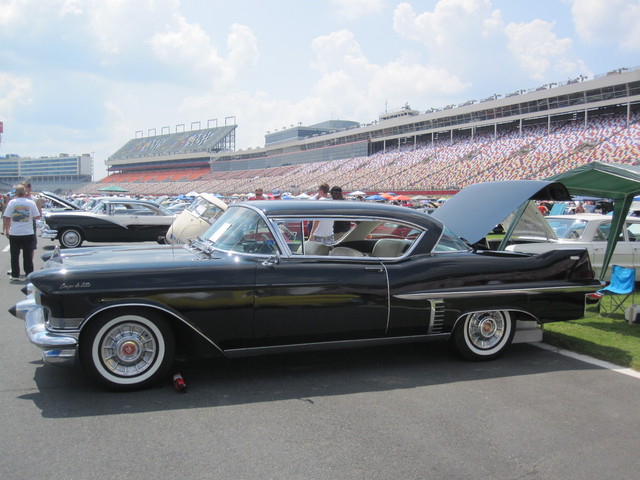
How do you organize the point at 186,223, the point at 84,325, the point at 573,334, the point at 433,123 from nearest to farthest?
the point at 84,325 → the point at 573,334 → the point at 186,223 → the point at 433,123

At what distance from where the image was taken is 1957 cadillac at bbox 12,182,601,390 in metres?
3.97

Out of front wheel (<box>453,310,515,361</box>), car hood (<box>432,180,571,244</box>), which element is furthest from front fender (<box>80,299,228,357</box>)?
car hood (<box>432,180,571,244</box>)

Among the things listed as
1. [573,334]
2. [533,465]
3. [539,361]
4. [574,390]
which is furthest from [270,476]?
[573,334]

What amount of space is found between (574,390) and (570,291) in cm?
119

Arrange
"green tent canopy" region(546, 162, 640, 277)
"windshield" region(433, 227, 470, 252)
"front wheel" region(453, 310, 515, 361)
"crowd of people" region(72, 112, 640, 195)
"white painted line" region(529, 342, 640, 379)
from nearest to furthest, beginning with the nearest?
"white painted line" region(529, 342, 640, 379) < "front wheel" region(453, 310, 515, 361) < "windshield" region(433, 227, 470, 252) < "green tent canopy" region(546, 162, 640, 277) < "crowd of people" region(72, 112, 640, 195)

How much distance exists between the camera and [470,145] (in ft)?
184

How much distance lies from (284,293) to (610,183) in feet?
17.6

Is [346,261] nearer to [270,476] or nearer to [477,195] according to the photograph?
[270,476]

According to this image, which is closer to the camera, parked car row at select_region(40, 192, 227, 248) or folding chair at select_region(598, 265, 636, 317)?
folding chair at select_region(598, 265, 636, 317)

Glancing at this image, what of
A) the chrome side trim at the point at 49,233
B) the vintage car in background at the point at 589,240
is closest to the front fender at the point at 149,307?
the vintage car in background at the point at 589,240

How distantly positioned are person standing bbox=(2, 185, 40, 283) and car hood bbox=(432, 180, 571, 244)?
23.2ft

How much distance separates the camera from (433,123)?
65.1 meters

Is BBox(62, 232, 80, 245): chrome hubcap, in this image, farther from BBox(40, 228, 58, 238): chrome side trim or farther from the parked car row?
BBox(40, 228, 58, 238): chrome side trim

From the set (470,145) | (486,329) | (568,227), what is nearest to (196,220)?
(486,329)
